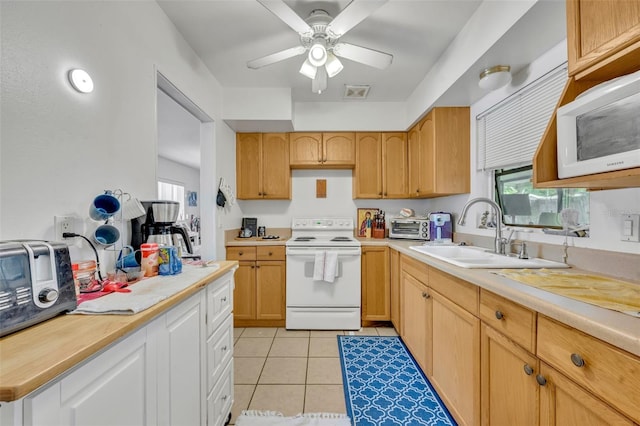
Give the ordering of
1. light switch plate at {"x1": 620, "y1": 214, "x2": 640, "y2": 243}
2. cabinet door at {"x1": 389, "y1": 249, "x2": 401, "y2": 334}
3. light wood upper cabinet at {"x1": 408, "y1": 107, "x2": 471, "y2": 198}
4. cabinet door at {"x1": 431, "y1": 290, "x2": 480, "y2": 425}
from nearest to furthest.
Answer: light switch plate at {"x1": 620, "y1": 214, "x2": 640, "y2": 243}
cabinet door at {"x1": 431, "y1": 290, "x2": 480, "y2": 425}
light wood upper cabinet at {"x1": 408, "y1": 107, "x2": 471, "y2": 198}
cabinet door at {"x1": 389, "y1": 249, "x2": 401, "y2": 334}

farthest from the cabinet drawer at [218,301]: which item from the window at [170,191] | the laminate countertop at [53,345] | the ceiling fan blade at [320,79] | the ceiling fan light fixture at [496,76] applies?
the window at [170,191]

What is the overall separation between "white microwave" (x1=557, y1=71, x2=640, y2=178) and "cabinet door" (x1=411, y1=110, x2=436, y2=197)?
1.42 m

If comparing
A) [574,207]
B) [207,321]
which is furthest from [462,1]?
[207,321]

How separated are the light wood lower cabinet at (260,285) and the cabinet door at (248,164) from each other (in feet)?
2.32

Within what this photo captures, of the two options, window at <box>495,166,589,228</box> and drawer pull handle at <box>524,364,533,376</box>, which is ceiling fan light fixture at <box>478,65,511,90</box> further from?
drawer pull handle at <box>524,364,533,376</box>

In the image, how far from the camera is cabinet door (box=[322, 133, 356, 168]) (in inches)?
125

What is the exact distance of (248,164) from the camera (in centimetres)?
319

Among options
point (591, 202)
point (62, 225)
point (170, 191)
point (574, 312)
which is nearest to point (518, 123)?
point (591, 202)

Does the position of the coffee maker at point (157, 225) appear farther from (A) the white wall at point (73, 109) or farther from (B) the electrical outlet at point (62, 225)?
(B) the electrical outlet at point (62, 225)

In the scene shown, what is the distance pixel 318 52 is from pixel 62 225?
1609 mm

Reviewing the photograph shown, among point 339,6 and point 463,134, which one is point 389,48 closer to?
point 339,6

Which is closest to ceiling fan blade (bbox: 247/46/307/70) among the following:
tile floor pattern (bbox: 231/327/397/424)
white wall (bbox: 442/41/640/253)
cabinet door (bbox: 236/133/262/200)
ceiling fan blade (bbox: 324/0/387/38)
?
ceiling fan blade (bbox: 324/0/387/38)

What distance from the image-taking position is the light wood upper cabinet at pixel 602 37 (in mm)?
891

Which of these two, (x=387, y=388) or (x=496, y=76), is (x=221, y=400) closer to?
(x=387, y=388)
